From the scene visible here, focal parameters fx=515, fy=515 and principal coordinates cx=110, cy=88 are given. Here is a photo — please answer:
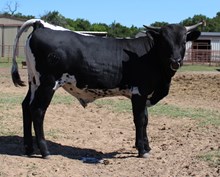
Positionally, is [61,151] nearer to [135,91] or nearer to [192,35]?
[135,91]

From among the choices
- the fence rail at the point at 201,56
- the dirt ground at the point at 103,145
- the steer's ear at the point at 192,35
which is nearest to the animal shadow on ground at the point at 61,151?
the dirt ground at the point at 103,145

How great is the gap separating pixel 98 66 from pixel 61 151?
1626 mm

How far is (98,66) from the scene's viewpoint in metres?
8.26

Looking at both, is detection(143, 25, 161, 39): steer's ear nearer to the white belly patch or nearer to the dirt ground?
the white belly patch

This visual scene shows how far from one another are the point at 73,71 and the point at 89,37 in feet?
2.31

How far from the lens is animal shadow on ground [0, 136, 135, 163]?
331 inches

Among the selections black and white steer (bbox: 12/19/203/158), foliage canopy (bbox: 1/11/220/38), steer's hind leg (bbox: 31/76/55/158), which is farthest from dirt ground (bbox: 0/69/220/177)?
foliage canopy (bbox: 1/11/220/38)

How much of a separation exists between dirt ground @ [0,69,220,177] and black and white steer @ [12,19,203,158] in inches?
17.4

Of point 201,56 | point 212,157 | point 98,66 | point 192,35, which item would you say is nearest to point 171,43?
point 192,35

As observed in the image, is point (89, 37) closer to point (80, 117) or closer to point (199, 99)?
point (80, 117)

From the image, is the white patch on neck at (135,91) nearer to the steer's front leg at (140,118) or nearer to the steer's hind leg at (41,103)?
the steer's front leg at (140,118)

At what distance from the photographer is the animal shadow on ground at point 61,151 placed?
8.41 metres

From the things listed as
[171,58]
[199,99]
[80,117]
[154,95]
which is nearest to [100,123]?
[80,117]

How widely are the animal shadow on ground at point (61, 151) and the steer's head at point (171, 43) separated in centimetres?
172
